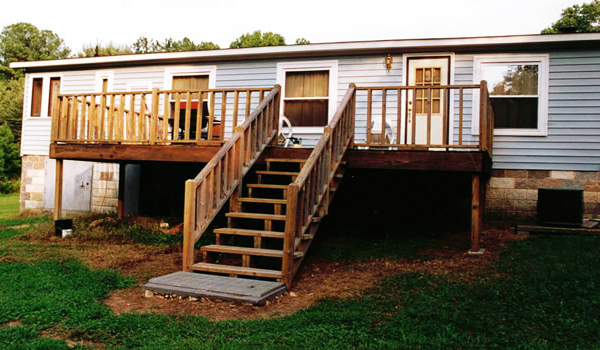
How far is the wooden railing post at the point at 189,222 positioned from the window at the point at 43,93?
838cm

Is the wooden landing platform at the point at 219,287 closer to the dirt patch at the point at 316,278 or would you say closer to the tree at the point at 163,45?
the dirt patch at the point at 316,278

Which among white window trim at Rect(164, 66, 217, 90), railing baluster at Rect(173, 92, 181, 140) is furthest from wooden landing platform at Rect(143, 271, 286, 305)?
white window trim at Rect(164, 66, 217, 90)

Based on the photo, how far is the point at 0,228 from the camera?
9.47 metres

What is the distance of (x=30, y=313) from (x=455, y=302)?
12.2 feet

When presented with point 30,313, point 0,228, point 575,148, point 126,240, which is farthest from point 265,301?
point 0,228

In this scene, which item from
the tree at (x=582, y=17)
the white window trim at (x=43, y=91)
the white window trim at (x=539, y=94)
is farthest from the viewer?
the tree at (x=582, y=17)

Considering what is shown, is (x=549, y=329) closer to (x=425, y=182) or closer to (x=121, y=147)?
(x=425, y=182)

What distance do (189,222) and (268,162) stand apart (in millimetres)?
1888

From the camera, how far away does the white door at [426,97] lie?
8820 mm

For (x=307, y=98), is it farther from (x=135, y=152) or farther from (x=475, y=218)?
(x=475, y=218)

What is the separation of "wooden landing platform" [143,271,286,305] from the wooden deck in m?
0.23

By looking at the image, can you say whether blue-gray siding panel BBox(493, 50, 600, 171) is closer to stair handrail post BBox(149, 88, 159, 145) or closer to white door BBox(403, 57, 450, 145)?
white door BBox(403, 57, 450, 145)

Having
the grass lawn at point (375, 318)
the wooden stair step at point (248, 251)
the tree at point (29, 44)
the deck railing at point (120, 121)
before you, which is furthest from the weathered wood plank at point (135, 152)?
the tree at point (29, 44)

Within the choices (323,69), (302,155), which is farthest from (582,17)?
(302,155)
